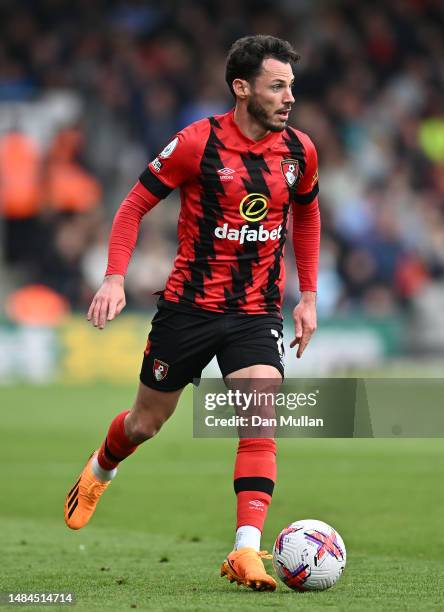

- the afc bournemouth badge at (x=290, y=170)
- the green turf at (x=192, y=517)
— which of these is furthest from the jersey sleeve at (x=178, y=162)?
the green turf at (x=192, y=517)

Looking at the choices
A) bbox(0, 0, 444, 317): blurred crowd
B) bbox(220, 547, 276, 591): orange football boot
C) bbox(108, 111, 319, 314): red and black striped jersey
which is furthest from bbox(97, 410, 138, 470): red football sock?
bbox(0, 0, 444, 317): blurred crowd

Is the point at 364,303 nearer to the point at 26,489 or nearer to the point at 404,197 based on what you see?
the point at 404,197

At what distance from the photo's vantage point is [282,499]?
8.77m

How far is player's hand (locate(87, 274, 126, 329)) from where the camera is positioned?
556 centimetres

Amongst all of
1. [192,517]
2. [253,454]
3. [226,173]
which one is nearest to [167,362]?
[253,454]

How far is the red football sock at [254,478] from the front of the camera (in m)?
5.60

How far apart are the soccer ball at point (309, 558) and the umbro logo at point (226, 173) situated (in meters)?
1.54

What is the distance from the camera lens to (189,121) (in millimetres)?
20312

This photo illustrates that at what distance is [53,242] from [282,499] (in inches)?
400

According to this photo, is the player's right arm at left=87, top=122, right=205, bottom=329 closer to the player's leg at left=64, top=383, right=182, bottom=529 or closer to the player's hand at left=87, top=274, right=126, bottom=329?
the player's hand at left=87, top=274, right=126, bottom=329

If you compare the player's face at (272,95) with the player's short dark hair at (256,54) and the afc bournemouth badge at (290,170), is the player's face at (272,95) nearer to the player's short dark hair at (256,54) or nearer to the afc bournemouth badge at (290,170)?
the player's short dark hair at (256,54)

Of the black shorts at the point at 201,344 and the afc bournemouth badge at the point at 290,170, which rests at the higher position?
the afc bournemouth badge at the point at 290,170

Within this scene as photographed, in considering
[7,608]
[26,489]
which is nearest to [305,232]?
[7,608]

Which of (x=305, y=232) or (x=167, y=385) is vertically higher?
(x=305, y=232)
